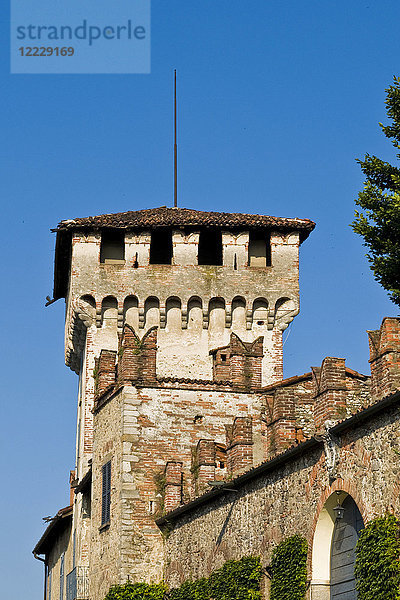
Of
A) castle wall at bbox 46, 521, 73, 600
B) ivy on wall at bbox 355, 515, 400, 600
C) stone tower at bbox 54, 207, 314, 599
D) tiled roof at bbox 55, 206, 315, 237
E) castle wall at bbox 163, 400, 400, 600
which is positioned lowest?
ivy on wall at bbox 355, 515, 400, 600

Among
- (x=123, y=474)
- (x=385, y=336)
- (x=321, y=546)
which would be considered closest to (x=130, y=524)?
→ (x=123, y=474)

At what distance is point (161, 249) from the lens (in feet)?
108

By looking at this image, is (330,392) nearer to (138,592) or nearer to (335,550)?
(335,550)

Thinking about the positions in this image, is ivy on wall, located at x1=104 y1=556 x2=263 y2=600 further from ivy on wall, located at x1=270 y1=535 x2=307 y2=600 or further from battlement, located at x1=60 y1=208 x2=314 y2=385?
battlement, located at x1=60 y1=208 x2=314 y2=385

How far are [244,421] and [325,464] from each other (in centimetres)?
610

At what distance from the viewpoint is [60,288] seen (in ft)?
117

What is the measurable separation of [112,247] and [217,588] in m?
14.5

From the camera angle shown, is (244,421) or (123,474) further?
(123,474)

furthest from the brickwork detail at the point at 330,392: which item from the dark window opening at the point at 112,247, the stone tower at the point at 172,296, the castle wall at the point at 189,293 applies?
the dark window opening at the point at 112,247

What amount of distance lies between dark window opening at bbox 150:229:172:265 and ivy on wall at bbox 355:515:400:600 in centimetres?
1903

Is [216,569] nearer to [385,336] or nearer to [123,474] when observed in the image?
[123,474]

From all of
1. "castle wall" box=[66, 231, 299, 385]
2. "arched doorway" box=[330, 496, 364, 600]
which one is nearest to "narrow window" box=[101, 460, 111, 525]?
"castle wall" box=[66, 231, 299, 385]

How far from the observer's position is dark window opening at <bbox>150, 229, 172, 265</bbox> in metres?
32.6

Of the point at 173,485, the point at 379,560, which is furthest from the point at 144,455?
the point at 379,560
